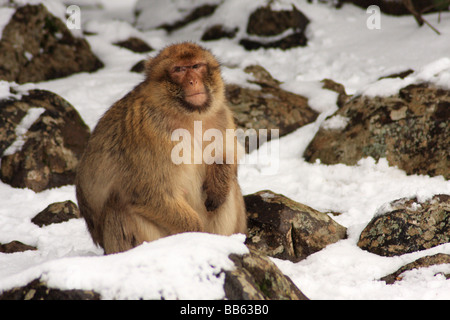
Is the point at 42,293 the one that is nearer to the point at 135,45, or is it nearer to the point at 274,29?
the point at 135,45

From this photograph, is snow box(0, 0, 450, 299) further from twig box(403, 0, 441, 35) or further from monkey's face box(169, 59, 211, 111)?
monkey's face box(169, 59, 211, 111)

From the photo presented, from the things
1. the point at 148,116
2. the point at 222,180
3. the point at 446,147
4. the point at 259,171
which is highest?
the point at 148,116

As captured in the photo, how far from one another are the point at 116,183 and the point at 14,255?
1121 mm

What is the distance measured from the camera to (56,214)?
4727 millimetres

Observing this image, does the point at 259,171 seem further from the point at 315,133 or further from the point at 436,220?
the point at 436,220

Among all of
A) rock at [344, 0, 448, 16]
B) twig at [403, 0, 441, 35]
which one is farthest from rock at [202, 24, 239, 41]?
twig at [403, 0, 441, 35]

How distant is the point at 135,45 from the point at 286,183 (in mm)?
4686

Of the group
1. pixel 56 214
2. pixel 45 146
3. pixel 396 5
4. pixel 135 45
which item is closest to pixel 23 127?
pixel 45 146

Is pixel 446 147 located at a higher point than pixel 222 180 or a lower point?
lower

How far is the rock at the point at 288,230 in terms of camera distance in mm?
3900

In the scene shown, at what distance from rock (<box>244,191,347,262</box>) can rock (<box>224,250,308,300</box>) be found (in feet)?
4.05

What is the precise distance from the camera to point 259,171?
5.89 meters

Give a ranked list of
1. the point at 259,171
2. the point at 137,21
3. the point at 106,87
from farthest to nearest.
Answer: the point at 137,21, the point at 106,87, the point at 259,171

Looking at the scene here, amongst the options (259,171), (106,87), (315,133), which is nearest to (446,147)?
(315,133)
